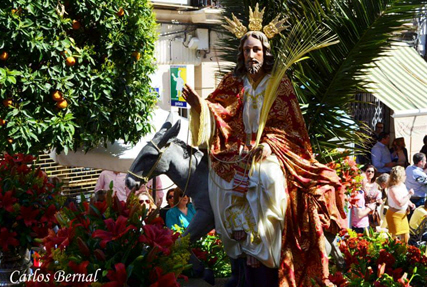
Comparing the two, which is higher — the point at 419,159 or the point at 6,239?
the point at 6,239

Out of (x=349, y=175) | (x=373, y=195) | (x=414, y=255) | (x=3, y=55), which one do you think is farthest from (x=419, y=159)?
(x=3, y=55)

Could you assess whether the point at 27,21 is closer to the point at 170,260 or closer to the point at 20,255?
the point at 20,255

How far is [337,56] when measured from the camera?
7.32 m

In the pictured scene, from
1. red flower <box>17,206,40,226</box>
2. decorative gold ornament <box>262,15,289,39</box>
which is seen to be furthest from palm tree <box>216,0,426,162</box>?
red flower <box>17,206,40,226</box>

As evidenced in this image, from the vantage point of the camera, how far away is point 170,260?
4.79 meters

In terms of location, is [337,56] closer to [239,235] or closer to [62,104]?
[239,235]

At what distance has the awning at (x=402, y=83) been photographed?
1364 cm

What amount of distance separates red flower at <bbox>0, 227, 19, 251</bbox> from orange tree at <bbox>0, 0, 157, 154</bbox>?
164cm

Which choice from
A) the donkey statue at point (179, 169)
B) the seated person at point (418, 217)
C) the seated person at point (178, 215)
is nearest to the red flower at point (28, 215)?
the donkey statue at point (179, 169)

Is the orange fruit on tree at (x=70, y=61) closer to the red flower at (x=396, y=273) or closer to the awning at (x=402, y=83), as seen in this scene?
the red flower at (x=396, y=273)

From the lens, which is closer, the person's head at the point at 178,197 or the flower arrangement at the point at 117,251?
the flower arrangement at the point at 117,251

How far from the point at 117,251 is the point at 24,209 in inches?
56.9

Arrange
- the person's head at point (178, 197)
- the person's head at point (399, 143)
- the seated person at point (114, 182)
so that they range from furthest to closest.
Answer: the person's head at point (399, 143)
the seated person at point (114, 182)
the person's head at point (178, 197)

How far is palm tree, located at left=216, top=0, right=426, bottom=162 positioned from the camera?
6.98 m
